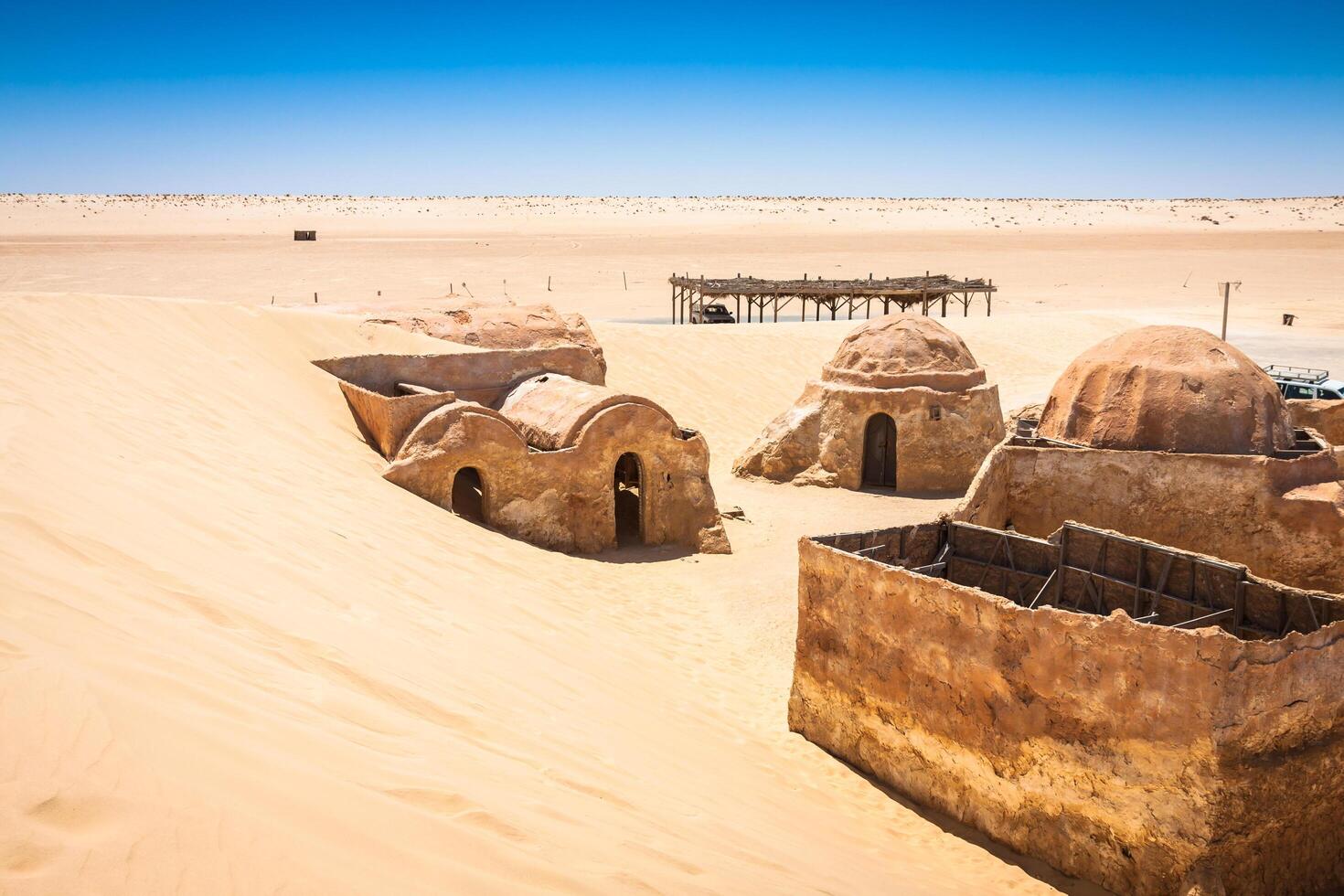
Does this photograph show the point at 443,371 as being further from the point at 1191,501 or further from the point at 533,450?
the point at 1191,501

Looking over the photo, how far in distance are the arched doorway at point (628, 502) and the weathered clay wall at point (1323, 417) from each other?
8.75 metres

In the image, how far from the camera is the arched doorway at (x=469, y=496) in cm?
1300

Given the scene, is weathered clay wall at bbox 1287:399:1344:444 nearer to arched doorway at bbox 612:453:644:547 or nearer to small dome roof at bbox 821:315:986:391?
small dome roof at bbox 821:315:986:391

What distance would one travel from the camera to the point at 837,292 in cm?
3278

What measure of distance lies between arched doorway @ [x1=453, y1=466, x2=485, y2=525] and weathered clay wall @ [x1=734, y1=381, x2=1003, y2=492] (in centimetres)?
551

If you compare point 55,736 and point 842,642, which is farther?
point 842,642

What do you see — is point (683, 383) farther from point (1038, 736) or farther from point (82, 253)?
point (82, 253)

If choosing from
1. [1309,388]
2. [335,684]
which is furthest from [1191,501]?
[335,684]

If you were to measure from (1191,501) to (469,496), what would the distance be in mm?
8886

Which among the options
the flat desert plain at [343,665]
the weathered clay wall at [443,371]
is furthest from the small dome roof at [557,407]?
the flat desert plain at [343,665]

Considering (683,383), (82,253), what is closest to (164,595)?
(683,383)

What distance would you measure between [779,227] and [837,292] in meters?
54.3

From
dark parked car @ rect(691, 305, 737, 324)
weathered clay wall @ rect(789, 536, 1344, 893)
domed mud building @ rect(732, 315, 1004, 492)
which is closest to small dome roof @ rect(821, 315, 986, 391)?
domed mud building @ rect(732, 315, 1004, 492)

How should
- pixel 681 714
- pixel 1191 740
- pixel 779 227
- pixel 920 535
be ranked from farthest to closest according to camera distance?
1. pixel 779 227
2. pixel 920 535
3. pixel 681 714
4. pixel 1191 740
